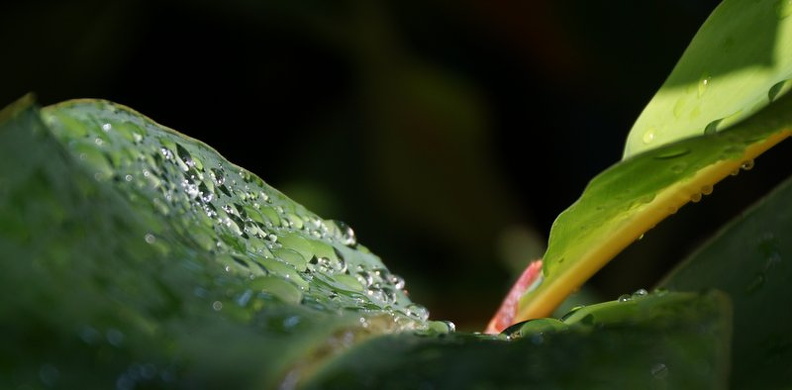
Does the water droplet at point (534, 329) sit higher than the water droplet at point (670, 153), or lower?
lower

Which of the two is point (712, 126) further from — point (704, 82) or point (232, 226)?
point (232, 226)

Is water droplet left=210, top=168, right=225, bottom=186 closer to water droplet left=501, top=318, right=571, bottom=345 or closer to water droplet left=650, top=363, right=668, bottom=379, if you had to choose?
water droplet left=501, top=318, right=571, bottom=345

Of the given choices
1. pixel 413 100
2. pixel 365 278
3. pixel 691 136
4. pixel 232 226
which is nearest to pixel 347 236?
pixel 365 278

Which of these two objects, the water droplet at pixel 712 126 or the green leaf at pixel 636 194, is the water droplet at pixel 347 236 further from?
the water droplet at pixel 712 126

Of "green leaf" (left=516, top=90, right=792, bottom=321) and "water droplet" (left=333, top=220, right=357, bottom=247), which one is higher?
"green leaf" (left=516, top=90, right=792, bottom=321)

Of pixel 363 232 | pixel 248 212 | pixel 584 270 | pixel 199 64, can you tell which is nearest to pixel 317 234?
pixel 248 212

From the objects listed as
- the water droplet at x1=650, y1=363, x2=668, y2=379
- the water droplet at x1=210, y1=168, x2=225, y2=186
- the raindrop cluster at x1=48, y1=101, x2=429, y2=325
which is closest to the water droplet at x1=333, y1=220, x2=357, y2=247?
the raindrop cluster at x1=48, y1=101, x2=429, y2=325

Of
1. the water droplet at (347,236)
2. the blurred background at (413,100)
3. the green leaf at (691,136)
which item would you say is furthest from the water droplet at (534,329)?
the blurred background at (413,100)
